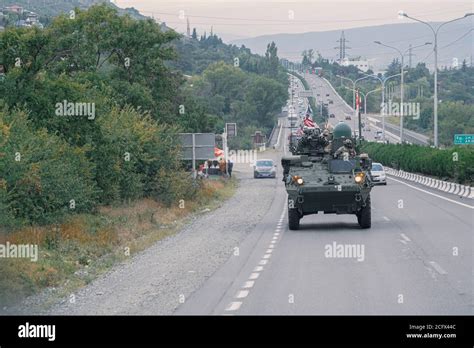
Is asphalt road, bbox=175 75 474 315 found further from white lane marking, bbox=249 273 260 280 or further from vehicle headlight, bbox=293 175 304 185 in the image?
vehicle headlight, bbox=293 175 304 185

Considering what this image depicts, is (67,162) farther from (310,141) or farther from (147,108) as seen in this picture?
(147,108)

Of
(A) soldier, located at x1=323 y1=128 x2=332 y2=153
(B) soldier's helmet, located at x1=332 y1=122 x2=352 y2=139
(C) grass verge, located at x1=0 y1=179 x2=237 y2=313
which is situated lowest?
(C) grass verge, located at x1=0 y1=179 x2=237 y2=313

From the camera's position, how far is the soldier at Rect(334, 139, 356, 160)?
1276 inches

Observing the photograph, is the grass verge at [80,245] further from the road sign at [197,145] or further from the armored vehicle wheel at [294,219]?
the road sign at [197,145]

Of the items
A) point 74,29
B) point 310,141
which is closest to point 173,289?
point 310,141

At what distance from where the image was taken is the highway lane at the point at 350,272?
50.8 feet

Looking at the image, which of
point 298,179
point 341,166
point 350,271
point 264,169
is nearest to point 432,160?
point 264,169

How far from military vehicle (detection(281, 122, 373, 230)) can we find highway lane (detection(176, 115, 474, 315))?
63cm

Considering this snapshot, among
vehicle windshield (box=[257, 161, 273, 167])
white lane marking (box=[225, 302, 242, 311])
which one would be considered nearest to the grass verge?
white lane marking (box=[225, 302, 242, 311])

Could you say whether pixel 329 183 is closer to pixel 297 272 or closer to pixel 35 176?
pixel 35 176

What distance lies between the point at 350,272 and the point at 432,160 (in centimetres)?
4754

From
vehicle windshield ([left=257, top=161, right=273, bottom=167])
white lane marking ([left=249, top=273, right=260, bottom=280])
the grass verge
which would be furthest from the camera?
vehicle windshield ([left=257, top=161, right=273, bottom=167])

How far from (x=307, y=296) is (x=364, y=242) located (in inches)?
404

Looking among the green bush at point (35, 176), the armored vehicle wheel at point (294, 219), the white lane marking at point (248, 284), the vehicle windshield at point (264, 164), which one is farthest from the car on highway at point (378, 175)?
the white lane marking at point (248, 284)
